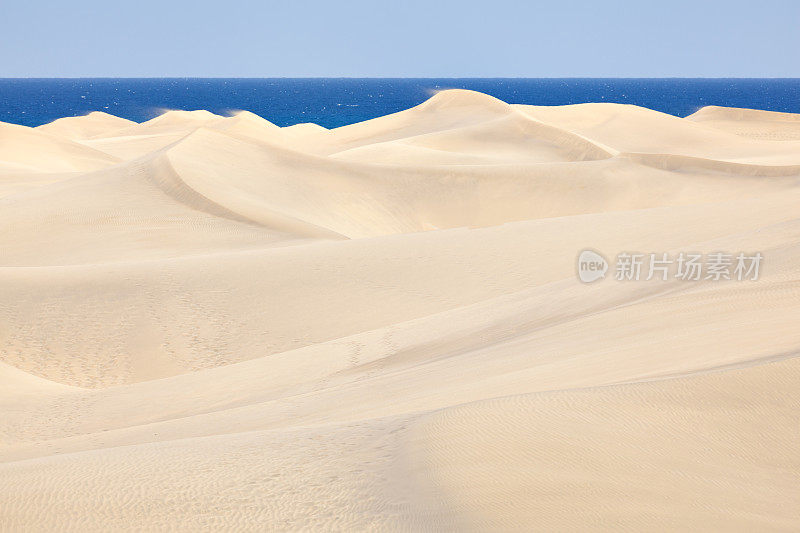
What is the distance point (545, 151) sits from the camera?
3781 cm

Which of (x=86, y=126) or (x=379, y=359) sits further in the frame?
(x=86, y=126)

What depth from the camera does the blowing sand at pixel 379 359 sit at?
414 cm

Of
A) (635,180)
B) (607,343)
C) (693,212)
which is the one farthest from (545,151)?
(607,343)

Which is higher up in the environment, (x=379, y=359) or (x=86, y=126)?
(x=379, y=359)

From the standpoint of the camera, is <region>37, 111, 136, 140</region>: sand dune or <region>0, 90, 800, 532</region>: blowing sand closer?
<region>0, 90, 800, 532</region>: blowing sand

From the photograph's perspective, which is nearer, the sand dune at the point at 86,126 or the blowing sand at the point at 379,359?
the blowing sand at the point at 379,359

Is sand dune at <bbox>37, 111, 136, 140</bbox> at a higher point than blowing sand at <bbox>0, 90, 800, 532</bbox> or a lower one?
lower

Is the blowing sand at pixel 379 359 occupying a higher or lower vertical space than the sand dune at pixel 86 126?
higher

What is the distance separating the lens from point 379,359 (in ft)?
31.5

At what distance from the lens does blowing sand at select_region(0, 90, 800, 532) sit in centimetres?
414

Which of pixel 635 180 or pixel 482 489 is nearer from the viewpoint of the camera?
pixel 482 489

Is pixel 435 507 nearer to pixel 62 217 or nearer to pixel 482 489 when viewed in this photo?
pixel 482 489

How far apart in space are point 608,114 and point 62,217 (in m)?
36.0

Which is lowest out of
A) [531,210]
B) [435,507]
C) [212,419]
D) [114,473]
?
[531,210]
